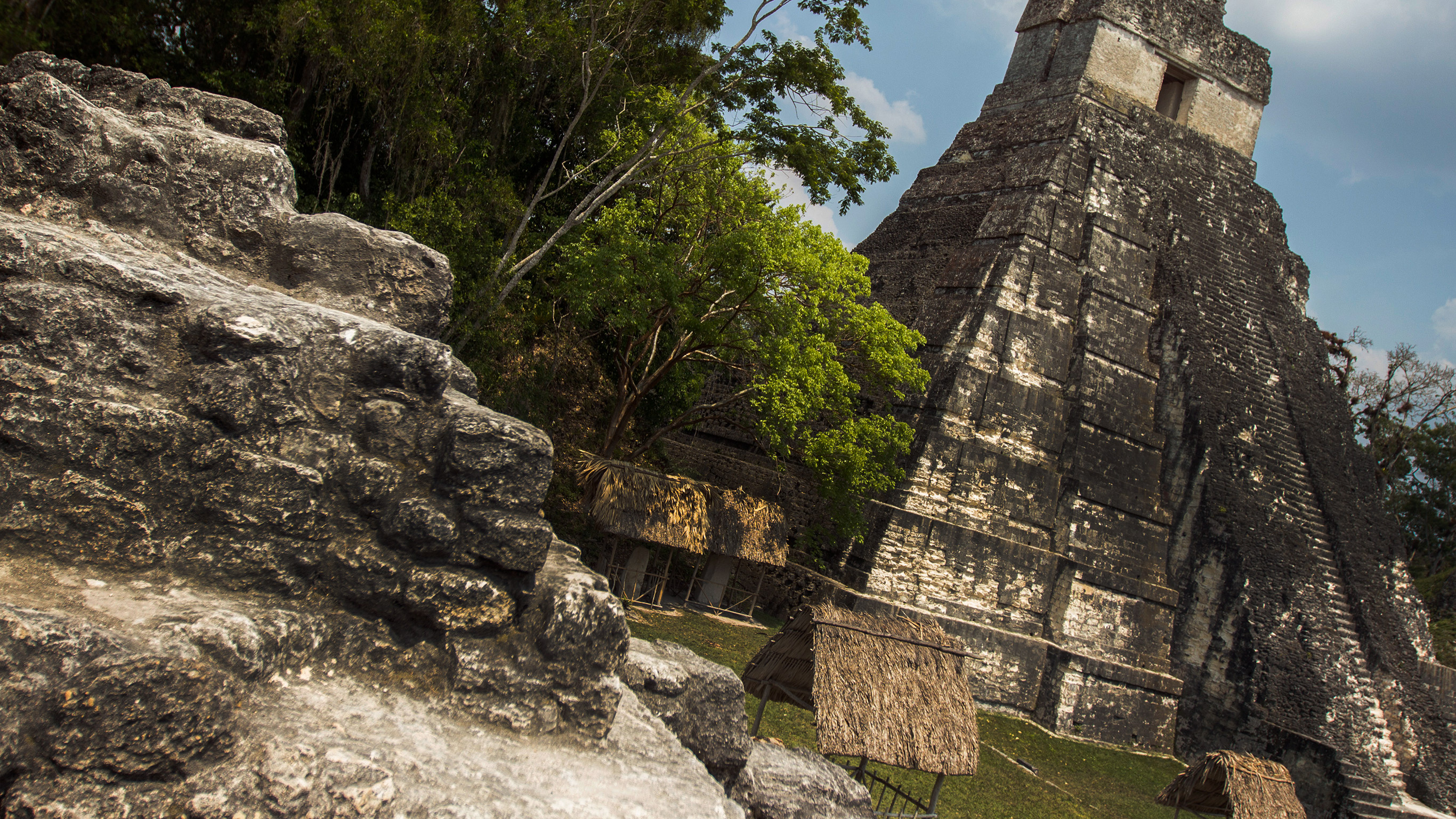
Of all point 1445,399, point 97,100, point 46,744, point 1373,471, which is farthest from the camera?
point 1445,399

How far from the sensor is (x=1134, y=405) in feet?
47.1

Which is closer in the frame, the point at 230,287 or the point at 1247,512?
the point at 230,287

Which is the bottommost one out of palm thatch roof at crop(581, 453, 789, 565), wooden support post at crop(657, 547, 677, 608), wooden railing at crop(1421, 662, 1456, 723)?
wooden support post at crop(657, 547, 677, 608)

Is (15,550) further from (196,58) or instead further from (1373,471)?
(1373,471)

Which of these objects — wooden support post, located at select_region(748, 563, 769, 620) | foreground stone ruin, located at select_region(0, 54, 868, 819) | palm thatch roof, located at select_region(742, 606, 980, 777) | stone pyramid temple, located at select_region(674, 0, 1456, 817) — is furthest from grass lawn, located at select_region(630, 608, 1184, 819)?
foreground stone ruin, located at select_region(0, 54, 868, 819)

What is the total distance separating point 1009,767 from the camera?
1040 centimetres

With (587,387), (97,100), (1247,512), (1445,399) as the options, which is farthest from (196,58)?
(1445,399)

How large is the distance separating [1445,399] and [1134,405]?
19.0m

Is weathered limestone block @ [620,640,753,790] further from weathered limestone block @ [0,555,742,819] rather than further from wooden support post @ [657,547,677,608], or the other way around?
wooden support post @ [657,547,677,608]

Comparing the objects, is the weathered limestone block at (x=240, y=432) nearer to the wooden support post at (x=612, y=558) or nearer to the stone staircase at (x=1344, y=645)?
the wooden support post at (x=612, y=558)

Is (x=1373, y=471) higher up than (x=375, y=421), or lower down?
higher up

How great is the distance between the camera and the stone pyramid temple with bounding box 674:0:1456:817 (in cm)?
1252

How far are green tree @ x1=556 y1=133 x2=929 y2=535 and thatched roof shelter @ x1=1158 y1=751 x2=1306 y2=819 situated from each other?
5335mm

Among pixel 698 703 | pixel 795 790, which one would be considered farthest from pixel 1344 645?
pixel 698 703
